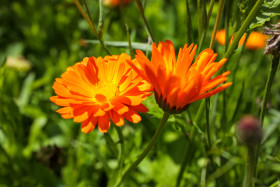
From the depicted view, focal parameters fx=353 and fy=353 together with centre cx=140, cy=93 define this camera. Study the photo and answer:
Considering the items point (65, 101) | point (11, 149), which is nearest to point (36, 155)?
point (11, 149)

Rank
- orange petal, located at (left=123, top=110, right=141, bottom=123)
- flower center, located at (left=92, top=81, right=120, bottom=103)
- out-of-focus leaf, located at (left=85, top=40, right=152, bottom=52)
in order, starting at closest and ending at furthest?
orange petal, located at (left=123, top=110, right=141, bottom=123), flower center, located at (left=92, top=81, right=120, bottom=103), out-of-focus leaf, located at (left=85, top=40, right=152, bottom=52)

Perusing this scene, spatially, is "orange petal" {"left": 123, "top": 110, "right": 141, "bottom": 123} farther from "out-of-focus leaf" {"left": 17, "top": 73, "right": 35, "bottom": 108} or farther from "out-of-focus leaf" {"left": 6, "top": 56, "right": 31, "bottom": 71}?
"out-of-focus leaf" {"left": 6, "top": 56, "right": 31, "bottom": 71}

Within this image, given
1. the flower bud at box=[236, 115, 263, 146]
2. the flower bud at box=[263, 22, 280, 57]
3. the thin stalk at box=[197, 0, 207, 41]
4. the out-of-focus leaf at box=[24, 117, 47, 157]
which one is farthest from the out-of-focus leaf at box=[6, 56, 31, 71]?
the flower bud at box=[236, 115, 263, 146]

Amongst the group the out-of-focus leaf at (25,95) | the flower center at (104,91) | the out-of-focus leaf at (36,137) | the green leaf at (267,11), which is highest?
the green leaf at (267,11)

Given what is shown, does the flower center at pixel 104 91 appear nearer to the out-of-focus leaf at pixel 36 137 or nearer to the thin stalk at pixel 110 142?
the thin stalk at pixel 110 142

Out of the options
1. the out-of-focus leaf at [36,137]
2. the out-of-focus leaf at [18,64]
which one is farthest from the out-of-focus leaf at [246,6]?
the out-of-focus leaf at [18,64]

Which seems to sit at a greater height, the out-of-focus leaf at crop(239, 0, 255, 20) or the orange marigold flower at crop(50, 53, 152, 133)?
the out-of-focus leaf at crop(239, 0, 255, 20)

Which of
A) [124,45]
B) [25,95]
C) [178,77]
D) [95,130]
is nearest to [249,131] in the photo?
[178,77]
